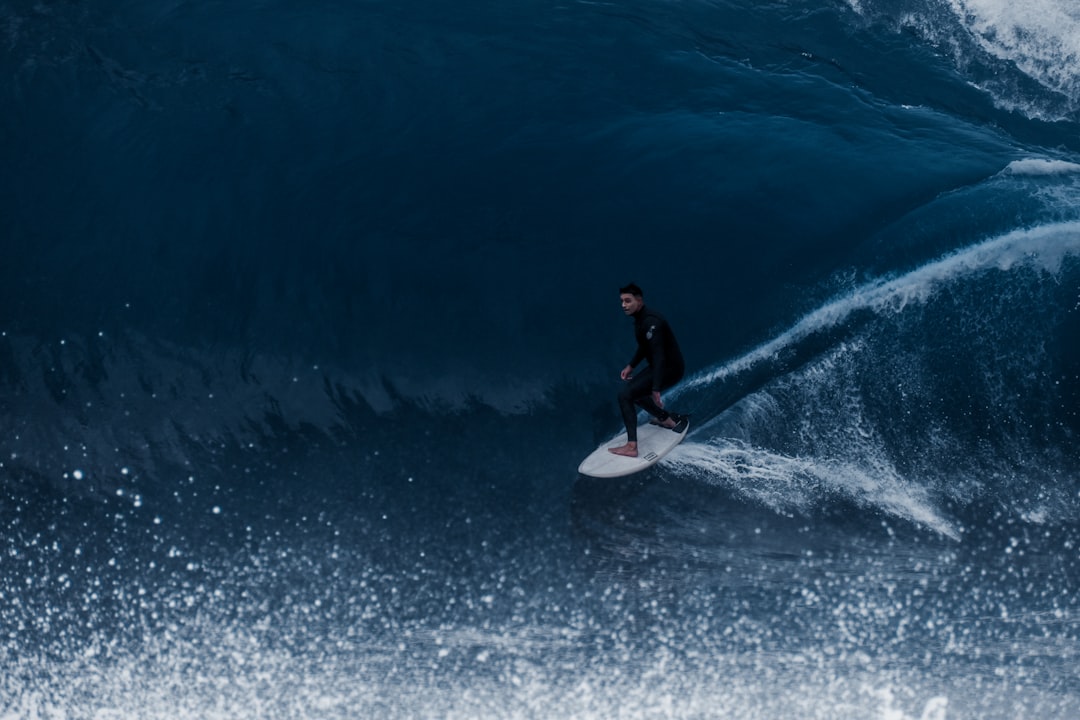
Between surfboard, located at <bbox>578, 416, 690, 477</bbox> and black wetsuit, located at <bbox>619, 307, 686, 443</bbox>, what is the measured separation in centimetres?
19

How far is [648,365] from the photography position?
8.03 metres

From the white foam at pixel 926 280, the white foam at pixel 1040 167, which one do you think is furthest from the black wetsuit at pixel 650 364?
the white foam at pixel 1040 167

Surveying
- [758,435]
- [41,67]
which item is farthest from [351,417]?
[41,67]

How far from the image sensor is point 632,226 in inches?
428

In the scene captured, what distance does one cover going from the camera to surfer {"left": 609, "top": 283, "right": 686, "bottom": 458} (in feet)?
25.5

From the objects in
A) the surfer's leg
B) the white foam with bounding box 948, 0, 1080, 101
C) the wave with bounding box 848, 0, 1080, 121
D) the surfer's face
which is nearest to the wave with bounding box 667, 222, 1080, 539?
the surfer's leg

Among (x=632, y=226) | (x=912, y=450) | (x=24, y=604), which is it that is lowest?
(x=24, y=604)

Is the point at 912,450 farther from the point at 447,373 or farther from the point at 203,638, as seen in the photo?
the point at 203,638

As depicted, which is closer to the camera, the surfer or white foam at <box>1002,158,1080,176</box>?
the surfer

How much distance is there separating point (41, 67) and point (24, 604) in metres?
7.37

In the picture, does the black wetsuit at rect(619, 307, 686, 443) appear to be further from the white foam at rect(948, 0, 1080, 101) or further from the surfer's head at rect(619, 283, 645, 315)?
the white foam at rect(948, 0, 1080, 101)

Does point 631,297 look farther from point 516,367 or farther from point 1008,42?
point 1008,42

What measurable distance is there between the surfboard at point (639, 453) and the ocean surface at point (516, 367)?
1.22 ft

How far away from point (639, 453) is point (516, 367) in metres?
1.83
